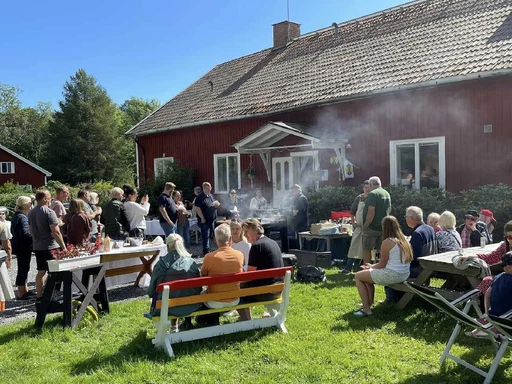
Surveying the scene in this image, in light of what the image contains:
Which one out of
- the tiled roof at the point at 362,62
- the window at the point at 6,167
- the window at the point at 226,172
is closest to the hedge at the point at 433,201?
the tiled roof at the point at 362,62

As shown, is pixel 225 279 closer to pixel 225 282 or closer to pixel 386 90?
pixel 225 282

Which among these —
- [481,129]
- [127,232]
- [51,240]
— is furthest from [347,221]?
[51,240]

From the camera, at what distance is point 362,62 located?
1483cm

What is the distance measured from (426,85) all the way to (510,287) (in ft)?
26.0

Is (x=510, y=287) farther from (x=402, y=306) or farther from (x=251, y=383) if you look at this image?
(x=251, y=383)

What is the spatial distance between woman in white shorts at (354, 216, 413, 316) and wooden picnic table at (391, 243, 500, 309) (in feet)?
0.53

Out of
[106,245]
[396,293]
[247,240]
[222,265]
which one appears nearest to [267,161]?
[247,240]

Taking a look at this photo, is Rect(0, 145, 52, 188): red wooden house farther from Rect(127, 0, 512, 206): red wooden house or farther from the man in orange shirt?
the man in orange shirt

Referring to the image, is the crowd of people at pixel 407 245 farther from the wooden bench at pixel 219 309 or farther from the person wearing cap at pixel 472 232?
the wooden bench at pixel 219 309

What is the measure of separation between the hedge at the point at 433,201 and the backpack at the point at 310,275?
374 centimetres

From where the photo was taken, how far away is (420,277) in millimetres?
6180

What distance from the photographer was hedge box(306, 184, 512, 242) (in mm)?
9852

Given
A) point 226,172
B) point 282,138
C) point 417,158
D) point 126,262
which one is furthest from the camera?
point 226,172

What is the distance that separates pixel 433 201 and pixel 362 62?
5.78m
